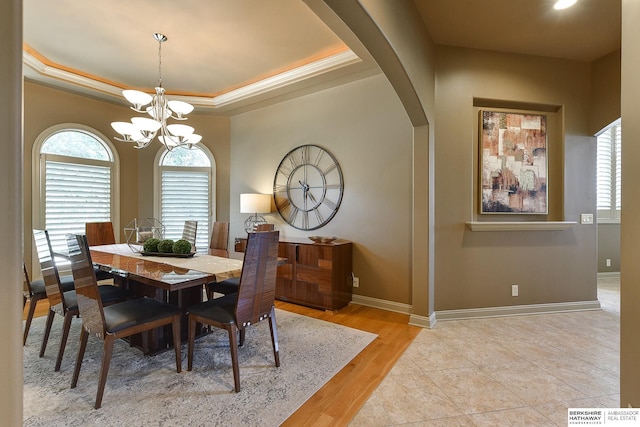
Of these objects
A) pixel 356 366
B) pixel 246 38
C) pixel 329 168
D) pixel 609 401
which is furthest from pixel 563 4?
pixel 356 366

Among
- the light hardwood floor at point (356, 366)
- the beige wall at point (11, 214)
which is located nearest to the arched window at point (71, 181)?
the light hardwood floor at point (356, 366)

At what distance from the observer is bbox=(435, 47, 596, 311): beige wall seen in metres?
3.22

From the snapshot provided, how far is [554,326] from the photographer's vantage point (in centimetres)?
302

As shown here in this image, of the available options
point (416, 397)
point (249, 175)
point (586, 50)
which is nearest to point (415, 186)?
point (416, 397)

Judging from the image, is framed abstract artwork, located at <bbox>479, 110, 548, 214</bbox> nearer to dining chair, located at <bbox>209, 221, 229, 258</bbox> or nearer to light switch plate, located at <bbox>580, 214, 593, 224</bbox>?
light switch plate, located at <bbox>580, 214, 593, 224</bbox>

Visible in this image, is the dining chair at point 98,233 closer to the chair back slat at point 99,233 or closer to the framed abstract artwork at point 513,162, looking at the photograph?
the chair back slat at point 99,233

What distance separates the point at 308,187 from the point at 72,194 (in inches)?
133

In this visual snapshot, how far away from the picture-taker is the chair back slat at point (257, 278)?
1974 mm

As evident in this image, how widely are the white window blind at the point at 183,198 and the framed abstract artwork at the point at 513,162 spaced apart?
13.8 feet

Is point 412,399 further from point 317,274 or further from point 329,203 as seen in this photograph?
point 329,203

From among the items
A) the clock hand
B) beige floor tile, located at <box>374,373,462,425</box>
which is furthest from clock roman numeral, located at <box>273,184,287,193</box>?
beige floor tile, located at <box>374,373,462,425</box>

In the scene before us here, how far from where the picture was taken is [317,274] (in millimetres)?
3543

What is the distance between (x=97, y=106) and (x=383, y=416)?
5.43 m

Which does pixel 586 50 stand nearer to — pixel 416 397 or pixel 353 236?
pixel 353 236
